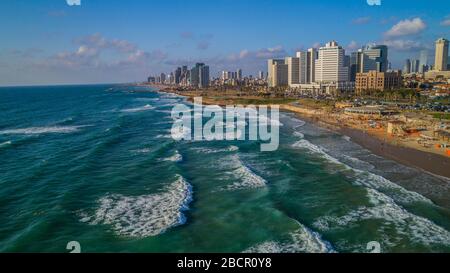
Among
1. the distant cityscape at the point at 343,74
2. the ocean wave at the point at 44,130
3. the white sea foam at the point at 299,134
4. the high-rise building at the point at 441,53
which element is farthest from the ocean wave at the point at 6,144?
the high-rise building at the point at 441,53

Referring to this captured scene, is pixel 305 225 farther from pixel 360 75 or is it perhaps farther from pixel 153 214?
pixel 360 75

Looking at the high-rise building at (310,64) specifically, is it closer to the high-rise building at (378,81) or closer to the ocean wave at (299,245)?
the high-rise building at (378,81)

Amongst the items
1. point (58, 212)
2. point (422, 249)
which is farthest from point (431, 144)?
point (58, 212)

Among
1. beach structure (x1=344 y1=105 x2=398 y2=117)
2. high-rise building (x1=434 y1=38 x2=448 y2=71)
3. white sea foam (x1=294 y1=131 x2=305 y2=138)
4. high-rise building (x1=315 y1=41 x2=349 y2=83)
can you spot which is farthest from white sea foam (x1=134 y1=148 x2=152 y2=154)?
high-rise building (x1=434 y1=38 x2=448 y2=71)

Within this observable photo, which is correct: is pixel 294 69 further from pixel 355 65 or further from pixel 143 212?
pixel 143 212

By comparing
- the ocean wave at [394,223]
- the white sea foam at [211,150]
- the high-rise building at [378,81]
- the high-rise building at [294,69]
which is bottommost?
the ocean wave at [394,223]
